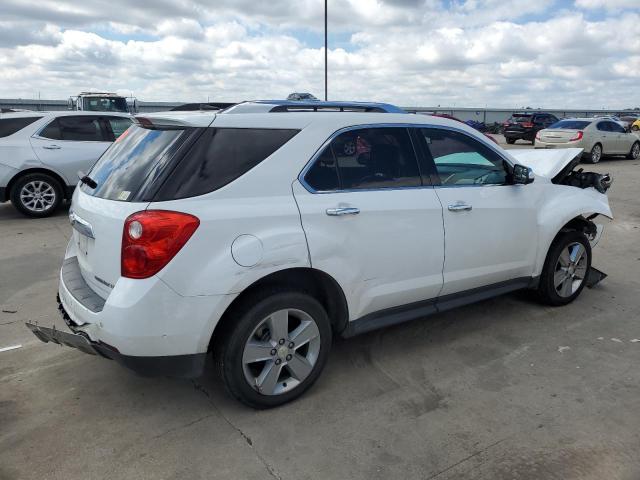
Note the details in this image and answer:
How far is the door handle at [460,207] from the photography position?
3.58 metres

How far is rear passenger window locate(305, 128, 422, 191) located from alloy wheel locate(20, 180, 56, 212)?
23.5 ft

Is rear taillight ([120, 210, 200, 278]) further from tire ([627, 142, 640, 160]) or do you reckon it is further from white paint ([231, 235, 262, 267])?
tire ([627, 142, 640, 160])

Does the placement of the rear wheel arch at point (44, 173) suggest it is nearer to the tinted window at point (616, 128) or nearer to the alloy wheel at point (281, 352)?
the alloy wheel at point (281, 352)

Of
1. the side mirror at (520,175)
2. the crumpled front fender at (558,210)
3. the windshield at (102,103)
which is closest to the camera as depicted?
the side mirror at (520,175)

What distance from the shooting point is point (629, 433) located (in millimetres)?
2846

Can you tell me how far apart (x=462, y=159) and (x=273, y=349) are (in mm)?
2060

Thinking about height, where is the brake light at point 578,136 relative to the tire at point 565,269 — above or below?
above

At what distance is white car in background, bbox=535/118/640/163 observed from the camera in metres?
16.7

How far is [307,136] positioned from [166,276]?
1.16m

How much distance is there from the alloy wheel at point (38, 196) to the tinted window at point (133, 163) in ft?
20.4

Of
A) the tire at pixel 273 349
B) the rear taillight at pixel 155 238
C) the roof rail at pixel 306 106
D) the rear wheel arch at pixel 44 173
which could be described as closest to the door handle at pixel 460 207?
the roof rail at pixel 306 106

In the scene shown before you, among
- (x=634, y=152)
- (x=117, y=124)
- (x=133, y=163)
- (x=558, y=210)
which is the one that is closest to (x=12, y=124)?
(x=117, y=124)

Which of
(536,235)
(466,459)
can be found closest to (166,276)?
(466,459)

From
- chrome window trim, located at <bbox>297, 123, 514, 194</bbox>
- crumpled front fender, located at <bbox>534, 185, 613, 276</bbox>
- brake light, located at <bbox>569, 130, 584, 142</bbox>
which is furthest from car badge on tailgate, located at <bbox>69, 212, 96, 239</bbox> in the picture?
brake light, located at <bbox>569, 130, 584, 142</bbox>
